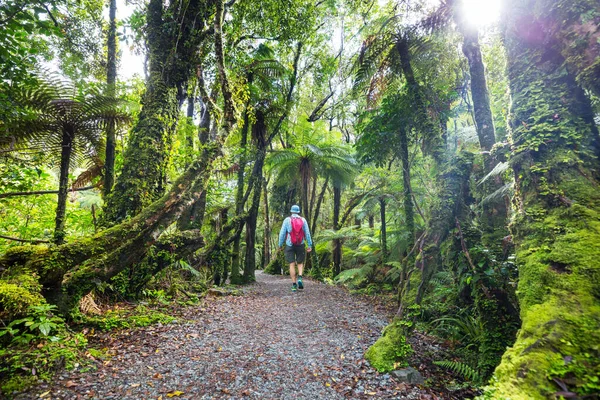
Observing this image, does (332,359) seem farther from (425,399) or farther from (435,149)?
(435,149)

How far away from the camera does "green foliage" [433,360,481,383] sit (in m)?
2.71

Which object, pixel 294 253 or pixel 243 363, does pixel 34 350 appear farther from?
pixel 294 253

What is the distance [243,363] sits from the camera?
2.87 metres

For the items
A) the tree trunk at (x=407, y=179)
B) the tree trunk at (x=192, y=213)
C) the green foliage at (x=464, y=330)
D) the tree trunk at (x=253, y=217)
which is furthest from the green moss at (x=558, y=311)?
the tree trunk at (x=253, y=217)

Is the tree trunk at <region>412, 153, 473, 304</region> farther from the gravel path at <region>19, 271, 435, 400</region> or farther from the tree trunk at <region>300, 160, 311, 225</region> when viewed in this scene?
the tree trunk at <region>300, 160, 311, 225</region>

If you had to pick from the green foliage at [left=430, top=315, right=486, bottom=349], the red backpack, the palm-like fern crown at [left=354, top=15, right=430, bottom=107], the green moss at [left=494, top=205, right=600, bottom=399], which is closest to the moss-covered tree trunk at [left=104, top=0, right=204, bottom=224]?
the red backpack

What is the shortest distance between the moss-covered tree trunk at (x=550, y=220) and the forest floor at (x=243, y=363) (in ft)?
4.59

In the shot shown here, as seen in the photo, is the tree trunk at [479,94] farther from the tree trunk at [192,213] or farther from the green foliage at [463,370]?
the tree trunk at [192,213]

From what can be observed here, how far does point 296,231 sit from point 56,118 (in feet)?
16.3

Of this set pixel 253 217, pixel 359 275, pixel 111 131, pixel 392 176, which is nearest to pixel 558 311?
pixel 111 131

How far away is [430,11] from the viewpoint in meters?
5.64

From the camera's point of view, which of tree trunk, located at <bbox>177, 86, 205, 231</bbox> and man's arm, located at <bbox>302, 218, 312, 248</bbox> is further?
tree trunk, located at <bbox>177, 86, 205, 231</bbox>

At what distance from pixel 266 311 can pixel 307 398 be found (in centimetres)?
295

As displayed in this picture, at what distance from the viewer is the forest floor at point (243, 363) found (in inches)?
89.8
